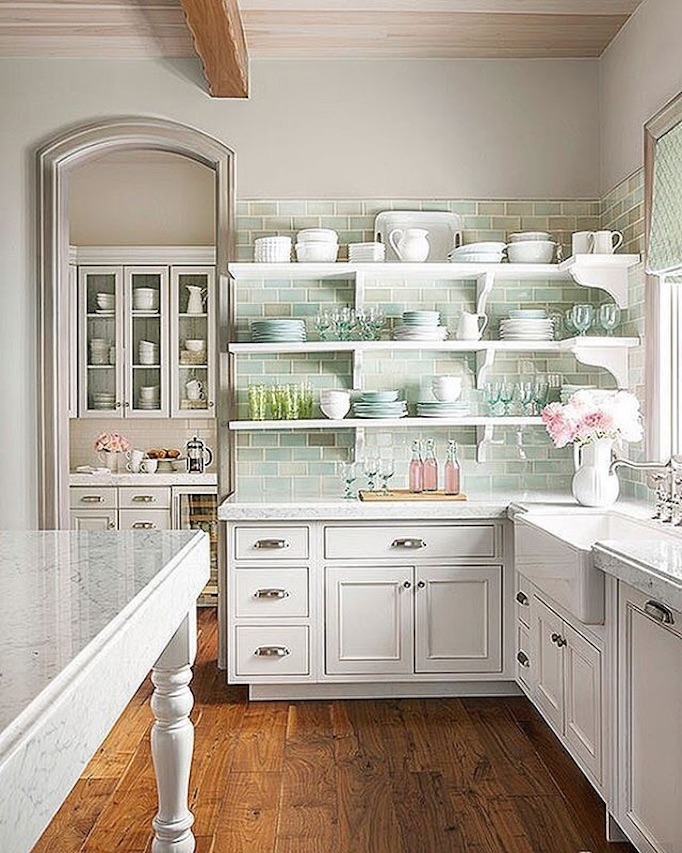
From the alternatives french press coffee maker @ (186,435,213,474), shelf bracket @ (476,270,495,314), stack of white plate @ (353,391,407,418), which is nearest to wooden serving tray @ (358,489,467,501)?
stack of white plate @ (353,391,407,418)

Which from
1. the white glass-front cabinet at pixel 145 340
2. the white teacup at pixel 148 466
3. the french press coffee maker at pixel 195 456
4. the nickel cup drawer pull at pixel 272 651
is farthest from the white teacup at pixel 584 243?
the white teacup at pixel 148 466

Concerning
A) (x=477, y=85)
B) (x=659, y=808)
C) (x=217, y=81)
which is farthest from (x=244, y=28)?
(x=659, y=808)

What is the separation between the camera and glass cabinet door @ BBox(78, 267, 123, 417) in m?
7.07

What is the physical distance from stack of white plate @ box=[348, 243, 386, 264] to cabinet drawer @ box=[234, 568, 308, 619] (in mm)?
1385

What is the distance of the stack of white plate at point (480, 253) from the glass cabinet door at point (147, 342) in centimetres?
284

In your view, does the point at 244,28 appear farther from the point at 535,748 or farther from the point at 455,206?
the point at 535,748

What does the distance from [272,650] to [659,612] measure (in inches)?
90.7

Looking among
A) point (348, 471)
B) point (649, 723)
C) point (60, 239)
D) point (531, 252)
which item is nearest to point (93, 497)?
point (60, 239)

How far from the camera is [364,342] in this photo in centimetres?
477

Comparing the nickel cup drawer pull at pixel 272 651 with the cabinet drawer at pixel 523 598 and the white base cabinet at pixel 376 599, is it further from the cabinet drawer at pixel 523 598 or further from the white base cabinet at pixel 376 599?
the cabinet drawer at pixel 523 598

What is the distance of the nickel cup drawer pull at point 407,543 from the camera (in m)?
4.44

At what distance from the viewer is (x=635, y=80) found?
4.48 m

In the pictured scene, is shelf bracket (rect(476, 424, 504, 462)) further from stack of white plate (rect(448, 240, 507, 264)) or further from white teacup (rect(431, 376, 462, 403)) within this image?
stack of white plate (rect(448, 240, 507, 264))

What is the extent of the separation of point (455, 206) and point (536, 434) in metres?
1.12
